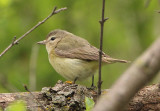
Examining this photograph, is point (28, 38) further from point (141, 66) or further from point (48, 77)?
point (141, 66)

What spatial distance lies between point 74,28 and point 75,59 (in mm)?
2398

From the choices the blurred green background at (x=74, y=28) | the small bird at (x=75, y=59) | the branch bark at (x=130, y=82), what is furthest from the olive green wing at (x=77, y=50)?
the branch bark at (x=130, y=82)

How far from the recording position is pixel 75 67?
5484 mm

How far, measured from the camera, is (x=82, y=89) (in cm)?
389

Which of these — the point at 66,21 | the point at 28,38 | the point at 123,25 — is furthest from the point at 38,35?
the point at 123,25

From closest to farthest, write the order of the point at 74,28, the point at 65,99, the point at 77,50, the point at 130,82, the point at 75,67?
the point at 130,82, the point at 65,99, the point at 75,67, the point at 77,50, the point at 74,28

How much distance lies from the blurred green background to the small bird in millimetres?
1033

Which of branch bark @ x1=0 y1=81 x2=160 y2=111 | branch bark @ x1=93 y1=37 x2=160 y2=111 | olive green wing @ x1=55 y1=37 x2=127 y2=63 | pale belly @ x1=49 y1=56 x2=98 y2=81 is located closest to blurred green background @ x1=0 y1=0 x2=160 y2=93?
olive green wing @ x1=55 y1=37 x2=127 y2=63

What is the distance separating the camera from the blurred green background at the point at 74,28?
7.02m

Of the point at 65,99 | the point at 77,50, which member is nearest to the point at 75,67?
the point at 77,50

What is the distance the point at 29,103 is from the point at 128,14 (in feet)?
15.6

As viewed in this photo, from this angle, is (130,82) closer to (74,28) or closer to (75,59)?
(75,59)

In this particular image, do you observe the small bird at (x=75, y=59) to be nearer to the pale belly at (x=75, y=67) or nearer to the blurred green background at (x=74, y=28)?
the pale belly at (x=75, y=67)

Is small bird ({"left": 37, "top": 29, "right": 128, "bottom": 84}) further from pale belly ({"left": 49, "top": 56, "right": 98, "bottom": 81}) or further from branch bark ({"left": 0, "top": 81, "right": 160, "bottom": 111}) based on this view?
branch bark ({"left": 0, "top": 81, "right": 160, "bottom": 111})
